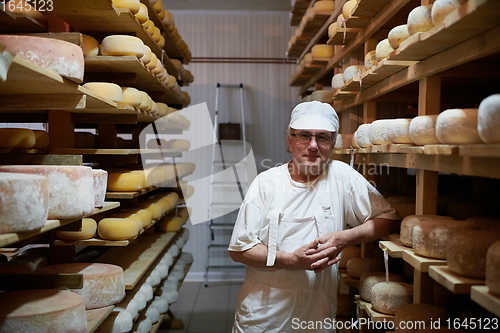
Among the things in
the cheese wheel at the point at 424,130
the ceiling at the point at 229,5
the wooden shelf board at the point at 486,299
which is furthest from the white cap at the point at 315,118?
the ceiling at the point at 229,5

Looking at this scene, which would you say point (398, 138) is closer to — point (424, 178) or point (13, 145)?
point (424, 178)

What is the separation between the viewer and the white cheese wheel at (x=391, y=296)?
6.85ft

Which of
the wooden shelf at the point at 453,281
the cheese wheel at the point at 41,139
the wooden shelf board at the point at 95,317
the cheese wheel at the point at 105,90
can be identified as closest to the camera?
the wooden shelf at the point at 453,281

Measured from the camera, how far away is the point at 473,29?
1.43 metres

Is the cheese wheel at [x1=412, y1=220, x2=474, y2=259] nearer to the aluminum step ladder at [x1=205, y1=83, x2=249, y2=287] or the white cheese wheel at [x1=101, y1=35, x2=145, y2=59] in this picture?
the white cheese wheel at [x1=101, y1=35, x2=145, y2=59]

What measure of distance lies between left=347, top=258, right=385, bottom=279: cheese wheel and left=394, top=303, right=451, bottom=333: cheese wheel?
720 mm

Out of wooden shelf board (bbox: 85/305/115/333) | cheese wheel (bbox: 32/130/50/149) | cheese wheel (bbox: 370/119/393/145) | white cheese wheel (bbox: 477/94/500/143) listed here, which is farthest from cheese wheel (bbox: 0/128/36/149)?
white cheese wheel (bbox: 477/94/500/143)

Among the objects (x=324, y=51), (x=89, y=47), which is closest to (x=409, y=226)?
(x=89, y=47)

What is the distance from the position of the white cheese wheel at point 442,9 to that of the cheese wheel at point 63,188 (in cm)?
139

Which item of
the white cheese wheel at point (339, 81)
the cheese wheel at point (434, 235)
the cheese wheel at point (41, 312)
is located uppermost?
the white cheese wheel at point (339, 81)

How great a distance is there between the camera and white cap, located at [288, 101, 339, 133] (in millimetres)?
2318

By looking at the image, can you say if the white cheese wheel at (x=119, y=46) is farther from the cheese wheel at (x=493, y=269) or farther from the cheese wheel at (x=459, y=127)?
the cheese wheel at (x=493, y=269)

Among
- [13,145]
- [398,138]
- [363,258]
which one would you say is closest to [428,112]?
[398,138]

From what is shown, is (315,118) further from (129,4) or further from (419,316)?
(129,4)
